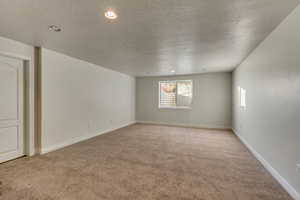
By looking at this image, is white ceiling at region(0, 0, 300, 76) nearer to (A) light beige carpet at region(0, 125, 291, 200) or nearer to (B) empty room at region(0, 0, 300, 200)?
(B) empty room at region(0, 0, 300, 200)

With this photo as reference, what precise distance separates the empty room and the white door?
0.02 metres

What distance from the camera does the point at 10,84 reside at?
283 cm

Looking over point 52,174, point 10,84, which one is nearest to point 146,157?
point 52,174

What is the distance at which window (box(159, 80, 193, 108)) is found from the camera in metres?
6.64

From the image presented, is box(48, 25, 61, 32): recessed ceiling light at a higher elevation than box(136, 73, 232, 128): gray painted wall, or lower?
higher

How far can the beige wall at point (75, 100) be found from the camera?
130 inches

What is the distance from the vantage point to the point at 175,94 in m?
6.89

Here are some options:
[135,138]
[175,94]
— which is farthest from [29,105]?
[175,94]

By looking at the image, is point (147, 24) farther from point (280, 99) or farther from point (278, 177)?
point (278, 177)

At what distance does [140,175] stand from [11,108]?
2.90 metres

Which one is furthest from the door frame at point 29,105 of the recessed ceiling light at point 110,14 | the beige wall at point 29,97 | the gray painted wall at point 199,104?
the gray painted wall at point 199,104

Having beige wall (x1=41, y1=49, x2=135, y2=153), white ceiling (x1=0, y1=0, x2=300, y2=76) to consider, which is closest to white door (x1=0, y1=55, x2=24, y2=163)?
beige wall (x1=41, y1=49, x2=135, y2=153)

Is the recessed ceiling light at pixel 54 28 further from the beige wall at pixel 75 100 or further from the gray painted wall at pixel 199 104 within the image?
Result: the gray painted wall at pixel 199 104

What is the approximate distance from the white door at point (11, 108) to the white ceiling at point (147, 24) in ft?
2.05
